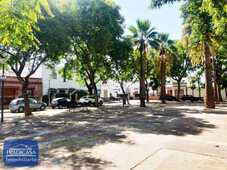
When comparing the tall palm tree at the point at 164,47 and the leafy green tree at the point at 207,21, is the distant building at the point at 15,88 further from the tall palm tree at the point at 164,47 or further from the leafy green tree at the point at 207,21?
the leafy green tree at the point at 207,21

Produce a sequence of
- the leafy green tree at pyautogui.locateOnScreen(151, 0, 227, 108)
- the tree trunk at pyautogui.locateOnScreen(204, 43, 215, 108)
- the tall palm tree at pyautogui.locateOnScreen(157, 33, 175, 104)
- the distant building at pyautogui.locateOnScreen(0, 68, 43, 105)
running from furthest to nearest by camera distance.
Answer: the distant building at pyautogui.locateOnScreen(0, 68, 43, 105) < the tall palm tree at pyautogui.locateOnScreen(157, 33, 175, 104) < the tree trunk at pyautogui.locateOnScreen(204, 43, 215, 108) < the leafy green tree at pyautogui.locateOnScreen(151, 0, 227, 108)

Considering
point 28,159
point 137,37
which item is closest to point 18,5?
point 28,159

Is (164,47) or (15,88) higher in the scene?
(164,47)

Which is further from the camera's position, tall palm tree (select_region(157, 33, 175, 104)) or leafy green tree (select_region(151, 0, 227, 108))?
tall palm tree (select_region(157, 33, 175, 104))

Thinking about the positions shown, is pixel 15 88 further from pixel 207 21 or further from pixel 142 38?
pixel 207 21

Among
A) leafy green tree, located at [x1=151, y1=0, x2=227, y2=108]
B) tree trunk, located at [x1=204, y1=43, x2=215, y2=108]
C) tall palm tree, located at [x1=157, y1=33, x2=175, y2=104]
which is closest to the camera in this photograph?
leafy green tree, located at [x1=151, y1=0, x2=227, y2=108]

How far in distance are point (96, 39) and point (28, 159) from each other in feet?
39.6

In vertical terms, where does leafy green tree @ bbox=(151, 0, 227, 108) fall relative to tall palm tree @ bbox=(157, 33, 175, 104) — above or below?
below

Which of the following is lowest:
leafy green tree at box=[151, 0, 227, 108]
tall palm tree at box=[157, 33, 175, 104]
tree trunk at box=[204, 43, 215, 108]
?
tree trunk at box=[204, 43, 215, 108]

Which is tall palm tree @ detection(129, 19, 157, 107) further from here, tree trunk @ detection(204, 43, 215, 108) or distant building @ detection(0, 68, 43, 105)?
distant building @ detection(0, 68, 43, 105)

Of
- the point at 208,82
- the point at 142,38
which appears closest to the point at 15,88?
the point at 142,38

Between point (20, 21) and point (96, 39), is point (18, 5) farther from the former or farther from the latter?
point (96, 39)

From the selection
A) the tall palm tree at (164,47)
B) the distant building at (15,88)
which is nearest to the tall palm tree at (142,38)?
the tall palm tree at (164,47)

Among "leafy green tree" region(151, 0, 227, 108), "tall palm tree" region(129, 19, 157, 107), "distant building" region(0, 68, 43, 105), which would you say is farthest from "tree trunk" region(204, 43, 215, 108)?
"distant building" region(0, 68, 43, 105)
